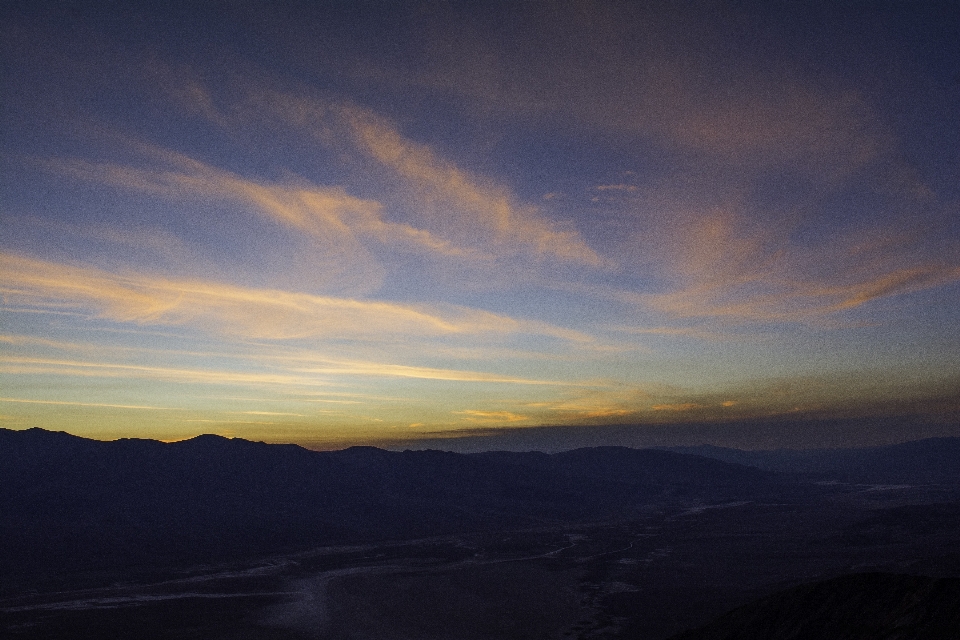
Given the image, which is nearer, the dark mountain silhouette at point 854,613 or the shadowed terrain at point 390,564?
the dark mountain silhouette at point 854,613

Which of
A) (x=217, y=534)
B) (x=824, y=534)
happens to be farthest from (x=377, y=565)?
(x=824, y=534)

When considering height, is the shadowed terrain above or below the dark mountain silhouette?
below

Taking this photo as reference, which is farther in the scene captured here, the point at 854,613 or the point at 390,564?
the point at 390,564

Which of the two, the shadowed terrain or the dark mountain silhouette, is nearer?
the dark mountain silhouette

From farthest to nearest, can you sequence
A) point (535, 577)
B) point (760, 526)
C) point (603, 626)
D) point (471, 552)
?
point (760, 526) < point (471, 552) < point (535, 577) < point (603, 626)

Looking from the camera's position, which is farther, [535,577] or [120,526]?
[120,526]

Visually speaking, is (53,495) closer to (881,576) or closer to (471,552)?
(471,552)

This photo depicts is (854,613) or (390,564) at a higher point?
(854,613)

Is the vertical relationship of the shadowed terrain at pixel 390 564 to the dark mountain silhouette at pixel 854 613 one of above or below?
below
